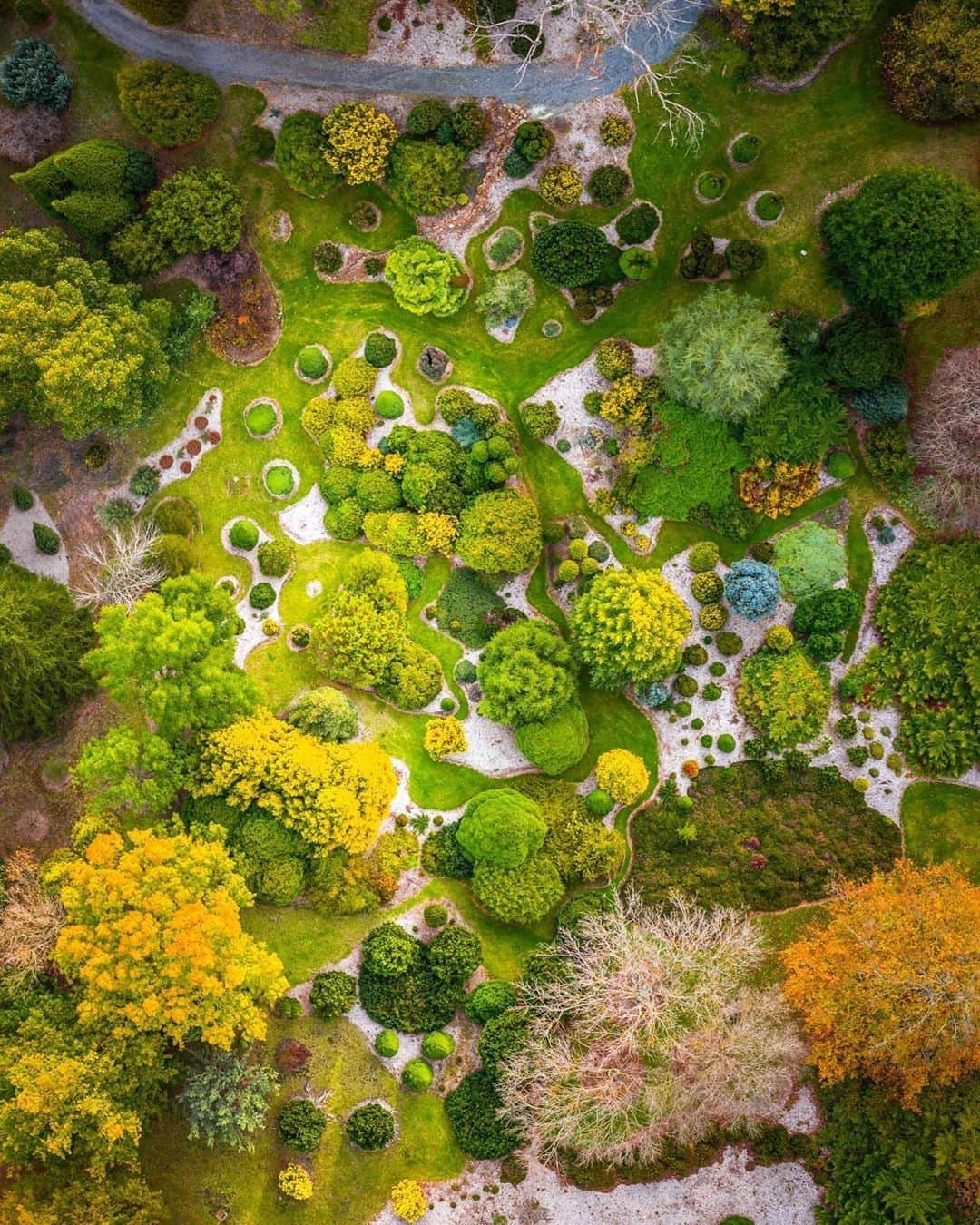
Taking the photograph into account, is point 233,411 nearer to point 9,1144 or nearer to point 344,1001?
point 344,1001

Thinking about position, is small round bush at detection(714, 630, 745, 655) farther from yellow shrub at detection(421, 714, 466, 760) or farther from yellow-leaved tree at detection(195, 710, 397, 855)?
yellow-leaved tree at detection(195, 710, 397, 855)

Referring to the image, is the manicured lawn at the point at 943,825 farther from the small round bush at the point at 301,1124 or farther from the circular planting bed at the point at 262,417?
the circular planting bed at the point at 262,417

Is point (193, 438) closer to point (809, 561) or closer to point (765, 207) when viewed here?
point (765, 207)

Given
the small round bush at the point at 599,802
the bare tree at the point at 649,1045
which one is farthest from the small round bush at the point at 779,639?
the bare tree at the point at 649,1045

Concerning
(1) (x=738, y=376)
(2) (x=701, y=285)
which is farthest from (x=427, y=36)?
(1) (x=738, y=376)

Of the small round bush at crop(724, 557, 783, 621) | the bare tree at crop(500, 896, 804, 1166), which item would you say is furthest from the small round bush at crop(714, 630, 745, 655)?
the bare tree at crop(500, 896, 804, 1166)

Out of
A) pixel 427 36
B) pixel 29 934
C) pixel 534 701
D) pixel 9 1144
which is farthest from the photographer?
pixel 427 36

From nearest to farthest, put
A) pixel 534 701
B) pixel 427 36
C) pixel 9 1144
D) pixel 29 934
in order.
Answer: pixel 9 1144 < pixel 29 934 < pixel 534 701 < pixel 427 36
